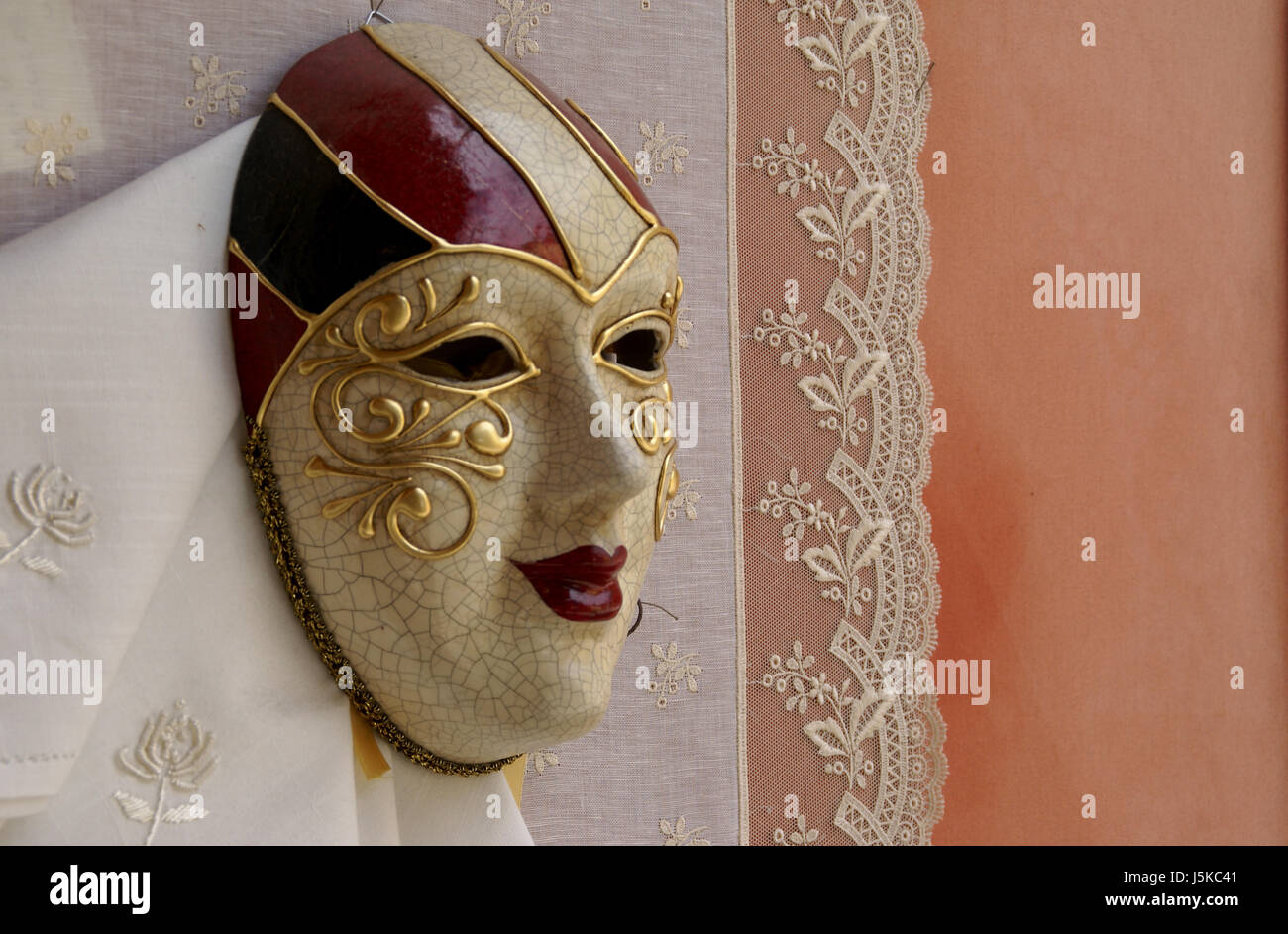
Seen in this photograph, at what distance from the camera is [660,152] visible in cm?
125

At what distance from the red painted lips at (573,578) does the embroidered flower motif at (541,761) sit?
0.33 m

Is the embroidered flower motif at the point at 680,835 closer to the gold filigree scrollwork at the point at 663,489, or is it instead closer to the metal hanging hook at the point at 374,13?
the gold filigree scrollwork at the point at 663,489

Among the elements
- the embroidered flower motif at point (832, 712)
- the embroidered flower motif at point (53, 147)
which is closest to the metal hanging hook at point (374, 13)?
the embroidered flower motif at point (53, 147)

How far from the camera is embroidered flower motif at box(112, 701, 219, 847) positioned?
0.83 m

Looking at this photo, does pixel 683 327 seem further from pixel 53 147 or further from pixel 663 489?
pixel 53 147

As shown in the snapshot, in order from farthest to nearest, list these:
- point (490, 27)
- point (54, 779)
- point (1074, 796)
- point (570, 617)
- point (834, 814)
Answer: point (1074, 796) → point (834, 814) → point (490, 27) → point (570, 617) → point (54, 779)

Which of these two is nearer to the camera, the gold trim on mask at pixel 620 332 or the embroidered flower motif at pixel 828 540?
the gold trim on mask at pixel 620 332

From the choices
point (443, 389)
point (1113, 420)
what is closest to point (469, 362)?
point (443, 389)

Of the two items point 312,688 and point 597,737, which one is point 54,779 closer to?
point 312,688

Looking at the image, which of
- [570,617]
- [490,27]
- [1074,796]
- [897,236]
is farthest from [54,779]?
[1074,796]

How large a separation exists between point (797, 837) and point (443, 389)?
0.68m

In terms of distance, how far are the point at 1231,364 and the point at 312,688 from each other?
116 centimetres

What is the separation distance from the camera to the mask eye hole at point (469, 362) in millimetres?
852

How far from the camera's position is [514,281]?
85cm
